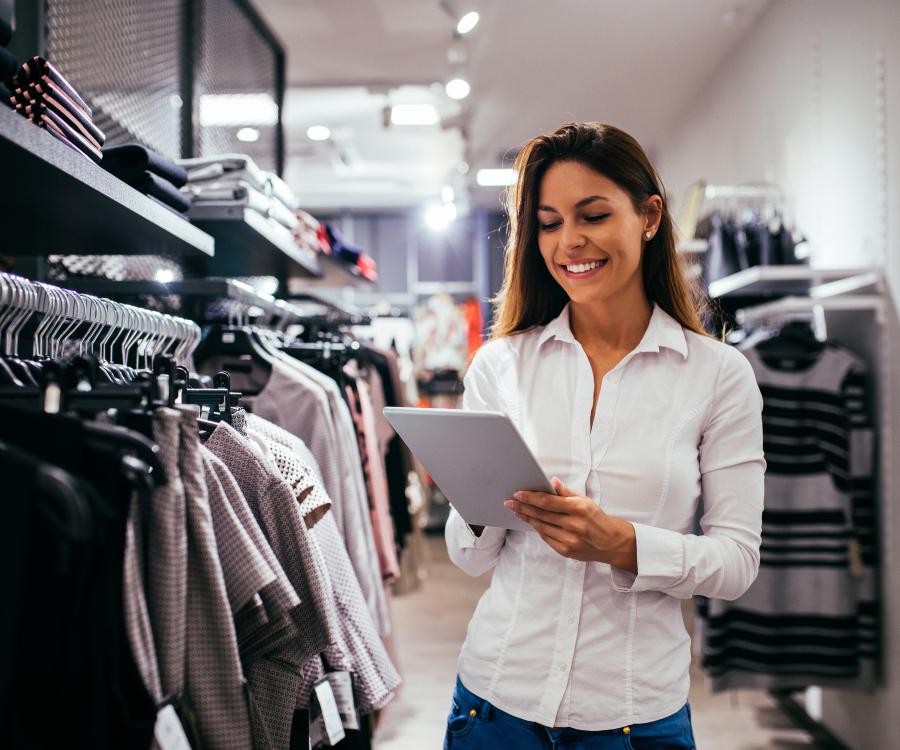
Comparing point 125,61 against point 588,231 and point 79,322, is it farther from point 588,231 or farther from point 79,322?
point 588,231

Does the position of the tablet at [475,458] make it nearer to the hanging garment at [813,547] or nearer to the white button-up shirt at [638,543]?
the white button-up shirt at [638,543]

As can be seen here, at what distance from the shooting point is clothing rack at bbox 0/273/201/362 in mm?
1233

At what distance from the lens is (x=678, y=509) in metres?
1.26

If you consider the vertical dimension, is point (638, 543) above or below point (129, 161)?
below

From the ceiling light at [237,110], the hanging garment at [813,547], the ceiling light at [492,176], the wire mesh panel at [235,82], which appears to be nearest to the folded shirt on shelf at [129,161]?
the wire mesh panel at [235,82]

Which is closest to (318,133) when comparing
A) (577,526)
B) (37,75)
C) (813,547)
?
(813,547)

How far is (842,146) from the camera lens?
10.0ft

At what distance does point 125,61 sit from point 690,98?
388cm

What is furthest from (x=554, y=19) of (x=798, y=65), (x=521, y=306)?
(x=521, y=306)

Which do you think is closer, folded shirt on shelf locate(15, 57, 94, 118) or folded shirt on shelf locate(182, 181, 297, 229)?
folded shirt on shelf locate(15, 57, 94, 118)

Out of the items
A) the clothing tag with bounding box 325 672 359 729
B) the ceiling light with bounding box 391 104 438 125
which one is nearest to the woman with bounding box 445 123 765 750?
the clothing tag with bounding box 325 672 359 729

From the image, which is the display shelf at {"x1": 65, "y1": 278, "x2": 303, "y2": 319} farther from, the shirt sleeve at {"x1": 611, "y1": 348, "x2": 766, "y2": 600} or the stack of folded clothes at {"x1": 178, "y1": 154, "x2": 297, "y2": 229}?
the shirt sleeve at {"x1": 611, "y1": 348, "x2": 766, "y2": 600}

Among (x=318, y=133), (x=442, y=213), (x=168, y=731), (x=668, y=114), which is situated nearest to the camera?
(x=168, y=731)

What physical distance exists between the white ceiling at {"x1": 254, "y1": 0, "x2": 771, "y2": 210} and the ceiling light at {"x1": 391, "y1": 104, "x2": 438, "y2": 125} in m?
0.10
